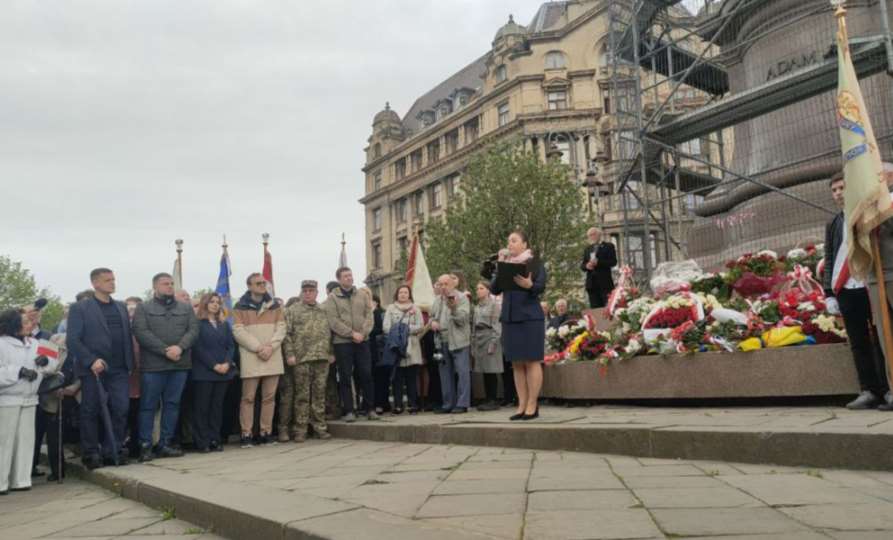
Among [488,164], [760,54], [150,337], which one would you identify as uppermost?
[488,164]

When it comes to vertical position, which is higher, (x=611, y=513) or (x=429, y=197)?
(x=429, y=197)

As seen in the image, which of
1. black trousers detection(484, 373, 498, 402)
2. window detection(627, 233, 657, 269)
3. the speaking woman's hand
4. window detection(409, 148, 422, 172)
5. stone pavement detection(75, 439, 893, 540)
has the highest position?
window detection(409, 148, 422, 172)

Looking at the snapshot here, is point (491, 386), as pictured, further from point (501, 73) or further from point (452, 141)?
point (452, 141)

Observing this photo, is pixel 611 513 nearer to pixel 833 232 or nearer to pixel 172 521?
pixel 172 521

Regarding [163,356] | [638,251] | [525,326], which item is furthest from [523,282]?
[638,251]

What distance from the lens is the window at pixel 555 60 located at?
161ft

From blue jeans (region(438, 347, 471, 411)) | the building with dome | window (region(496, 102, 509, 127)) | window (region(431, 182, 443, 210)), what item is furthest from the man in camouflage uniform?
window (region(431, 182, 443, 210))

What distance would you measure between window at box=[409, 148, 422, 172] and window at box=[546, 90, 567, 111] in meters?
15.5

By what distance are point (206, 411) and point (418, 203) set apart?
53.0 m

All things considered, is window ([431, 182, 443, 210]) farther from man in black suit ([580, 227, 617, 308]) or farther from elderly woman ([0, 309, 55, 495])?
elderly woman ([0, 309, 55, 495])

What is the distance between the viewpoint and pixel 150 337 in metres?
7.80

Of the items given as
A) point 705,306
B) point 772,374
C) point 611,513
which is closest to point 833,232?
point 772,374

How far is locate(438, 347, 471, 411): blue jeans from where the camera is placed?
8867 millimetres

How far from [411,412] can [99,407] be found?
3758 millimetres
